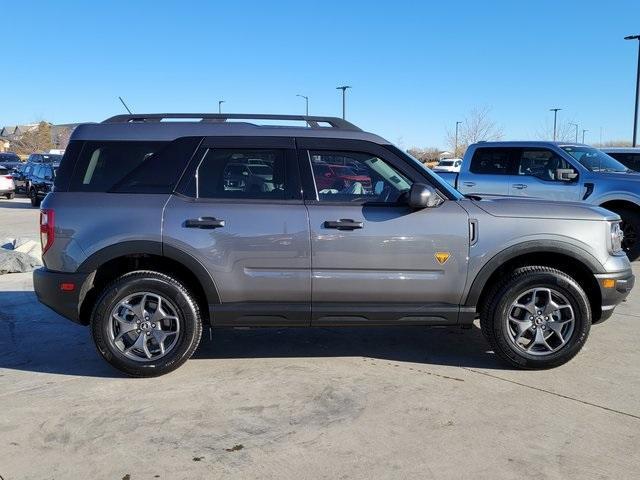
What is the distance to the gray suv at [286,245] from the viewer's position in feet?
14.4

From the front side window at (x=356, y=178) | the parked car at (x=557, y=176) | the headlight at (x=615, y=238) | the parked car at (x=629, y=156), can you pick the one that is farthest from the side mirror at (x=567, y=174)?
the front side window at (x=356, y=178)

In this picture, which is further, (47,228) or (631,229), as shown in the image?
(631,229)

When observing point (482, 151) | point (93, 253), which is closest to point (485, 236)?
point (93, 253)

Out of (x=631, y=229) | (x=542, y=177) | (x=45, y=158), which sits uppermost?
(x=45, y=158)

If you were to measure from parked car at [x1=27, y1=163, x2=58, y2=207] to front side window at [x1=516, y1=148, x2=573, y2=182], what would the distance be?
17.0m

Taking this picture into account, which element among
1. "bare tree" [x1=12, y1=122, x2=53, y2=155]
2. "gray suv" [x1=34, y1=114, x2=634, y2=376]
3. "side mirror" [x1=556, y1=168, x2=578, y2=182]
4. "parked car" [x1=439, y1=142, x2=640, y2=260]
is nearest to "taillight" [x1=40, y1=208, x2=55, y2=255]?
"gray suv" [x1=34, y1=114, x2=634, y2=376]

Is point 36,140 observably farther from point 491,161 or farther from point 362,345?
point 362,345

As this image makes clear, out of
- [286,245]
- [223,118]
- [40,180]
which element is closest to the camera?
[286,245]

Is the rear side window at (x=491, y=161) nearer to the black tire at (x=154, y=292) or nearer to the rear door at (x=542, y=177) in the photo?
the rear door at (x=542, y=177)

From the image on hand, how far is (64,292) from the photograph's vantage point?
14.5 ft

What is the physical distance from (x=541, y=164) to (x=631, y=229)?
1.74 meters

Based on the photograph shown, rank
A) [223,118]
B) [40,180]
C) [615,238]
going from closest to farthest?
[615,238]
[223,118]
[40,180]

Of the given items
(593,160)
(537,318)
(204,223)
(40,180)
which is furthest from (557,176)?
(40,180)

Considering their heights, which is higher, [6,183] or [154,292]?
[6,183]
